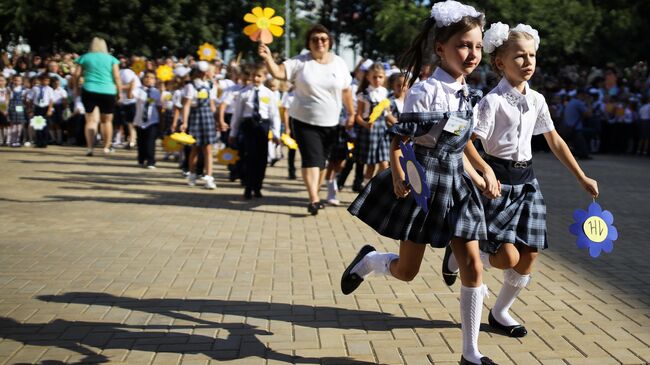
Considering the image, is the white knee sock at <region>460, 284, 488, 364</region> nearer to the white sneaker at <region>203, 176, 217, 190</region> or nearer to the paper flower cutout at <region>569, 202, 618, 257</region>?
the paper flower cutout at <region>569, 202, 618, 257</region>

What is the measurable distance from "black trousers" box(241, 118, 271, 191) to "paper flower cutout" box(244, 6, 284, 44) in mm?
1830

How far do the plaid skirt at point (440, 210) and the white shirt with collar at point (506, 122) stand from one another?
417 millimetres

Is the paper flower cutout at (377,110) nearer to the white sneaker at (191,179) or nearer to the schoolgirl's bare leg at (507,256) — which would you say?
the white sneaker at (191,179)

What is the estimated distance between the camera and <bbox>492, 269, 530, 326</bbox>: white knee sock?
425 cm

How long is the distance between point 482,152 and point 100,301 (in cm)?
263

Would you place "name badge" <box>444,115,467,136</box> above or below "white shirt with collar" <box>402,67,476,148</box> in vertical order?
below

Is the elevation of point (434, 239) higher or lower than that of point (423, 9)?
lower

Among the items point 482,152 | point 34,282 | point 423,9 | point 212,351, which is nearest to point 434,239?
point 482,152

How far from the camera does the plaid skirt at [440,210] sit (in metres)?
3.69

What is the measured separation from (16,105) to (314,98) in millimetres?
12250

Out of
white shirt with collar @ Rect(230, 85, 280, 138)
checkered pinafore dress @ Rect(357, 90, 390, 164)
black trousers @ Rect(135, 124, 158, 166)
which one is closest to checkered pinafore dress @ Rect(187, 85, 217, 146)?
white shirt with collar @ Rect(230, 85, 280, 138)

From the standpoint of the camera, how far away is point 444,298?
506 cm

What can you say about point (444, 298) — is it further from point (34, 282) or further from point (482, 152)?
point (34, 282)

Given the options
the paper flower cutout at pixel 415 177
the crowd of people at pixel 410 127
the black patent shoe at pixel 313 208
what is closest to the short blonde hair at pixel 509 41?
the crowd of people at pixel 410 127
